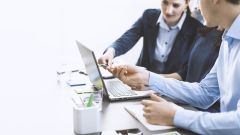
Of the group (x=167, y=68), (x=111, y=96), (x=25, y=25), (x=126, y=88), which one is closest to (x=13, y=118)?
(x=111, y=96)

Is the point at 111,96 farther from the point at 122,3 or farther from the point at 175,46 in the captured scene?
the point at 122,3

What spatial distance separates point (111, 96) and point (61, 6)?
2486 mm

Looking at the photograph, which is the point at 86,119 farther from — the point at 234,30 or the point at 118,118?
the point at 234,30

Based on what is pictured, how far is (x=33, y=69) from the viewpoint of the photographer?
2229 mm

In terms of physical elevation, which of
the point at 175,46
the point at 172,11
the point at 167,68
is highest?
the point at 172,11

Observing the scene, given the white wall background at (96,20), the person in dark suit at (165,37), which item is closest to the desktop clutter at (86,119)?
the person in dark suit at (165,37)

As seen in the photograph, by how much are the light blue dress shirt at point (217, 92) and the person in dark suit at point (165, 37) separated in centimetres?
87

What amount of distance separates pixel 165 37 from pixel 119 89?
1.05m

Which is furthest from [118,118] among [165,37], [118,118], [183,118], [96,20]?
[96,20]

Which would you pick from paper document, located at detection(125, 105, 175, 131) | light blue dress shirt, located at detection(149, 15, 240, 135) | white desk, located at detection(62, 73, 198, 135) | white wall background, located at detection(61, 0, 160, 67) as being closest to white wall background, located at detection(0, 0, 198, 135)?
white wall background, located at detection(61, 0, 160, 67)

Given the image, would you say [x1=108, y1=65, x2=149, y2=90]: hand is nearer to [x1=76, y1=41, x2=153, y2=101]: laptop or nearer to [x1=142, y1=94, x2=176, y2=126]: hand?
[x1=76, y1=41, x2=153, y2=101]: laptop

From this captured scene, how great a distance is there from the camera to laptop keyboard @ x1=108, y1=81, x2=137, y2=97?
5.74ft

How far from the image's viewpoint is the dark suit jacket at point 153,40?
2.65 metres

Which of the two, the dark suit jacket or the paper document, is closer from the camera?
the paper document
